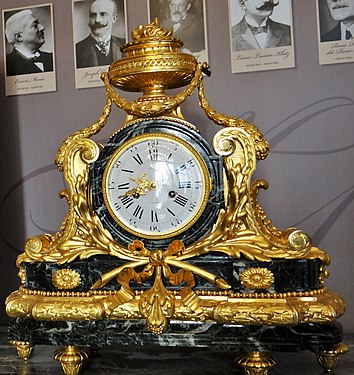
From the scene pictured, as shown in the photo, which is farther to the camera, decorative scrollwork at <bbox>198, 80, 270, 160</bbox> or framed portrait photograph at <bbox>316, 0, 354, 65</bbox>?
framed portrait photograph at <bbox>316, 0, 354, 65</bbox>

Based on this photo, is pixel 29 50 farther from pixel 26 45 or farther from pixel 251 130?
pixel 251 130

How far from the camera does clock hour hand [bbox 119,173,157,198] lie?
1.28m

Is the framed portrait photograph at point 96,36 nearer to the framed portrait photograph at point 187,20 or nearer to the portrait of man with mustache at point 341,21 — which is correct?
the framed portrait photograph at point 187,20

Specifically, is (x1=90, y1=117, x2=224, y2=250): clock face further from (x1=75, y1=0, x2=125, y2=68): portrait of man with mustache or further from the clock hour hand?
(x1=75, y1=0, x2=125, y2=68): portrait of man with mustache

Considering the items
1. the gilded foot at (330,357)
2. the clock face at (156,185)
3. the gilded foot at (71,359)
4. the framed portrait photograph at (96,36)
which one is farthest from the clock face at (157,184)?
the framed portrait photograph at (96,36)

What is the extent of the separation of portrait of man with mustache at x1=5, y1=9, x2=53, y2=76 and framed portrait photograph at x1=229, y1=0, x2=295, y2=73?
669 millimetres

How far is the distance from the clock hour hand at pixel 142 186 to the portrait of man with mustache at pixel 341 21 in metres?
0.84

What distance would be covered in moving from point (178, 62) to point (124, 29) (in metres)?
0.68

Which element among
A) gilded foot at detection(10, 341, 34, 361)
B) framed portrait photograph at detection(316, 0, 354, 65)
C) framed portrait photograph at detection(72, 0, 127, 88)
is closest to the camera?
gilded foot at detection(10, 341, 34, 361)

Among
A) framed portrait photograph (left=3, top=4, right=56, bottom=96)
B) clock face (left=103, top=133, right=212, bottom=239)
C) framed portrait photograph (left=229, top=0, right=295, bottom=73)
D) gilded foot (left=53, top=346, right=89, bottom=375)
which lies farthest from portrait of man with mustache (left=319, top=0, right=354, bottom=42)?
gilded foot (left=53, top=346, right=89, bottom=375)

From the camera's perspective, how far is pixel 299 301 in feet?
3.94

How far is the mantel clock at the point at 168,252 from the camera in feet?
3.97

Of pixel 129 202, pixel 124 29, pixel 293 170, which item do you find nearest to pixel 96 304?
pixel 129 202

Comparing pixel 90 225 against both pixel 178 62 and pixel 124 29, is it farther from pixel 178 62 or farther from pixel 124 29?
pixel 124 29
